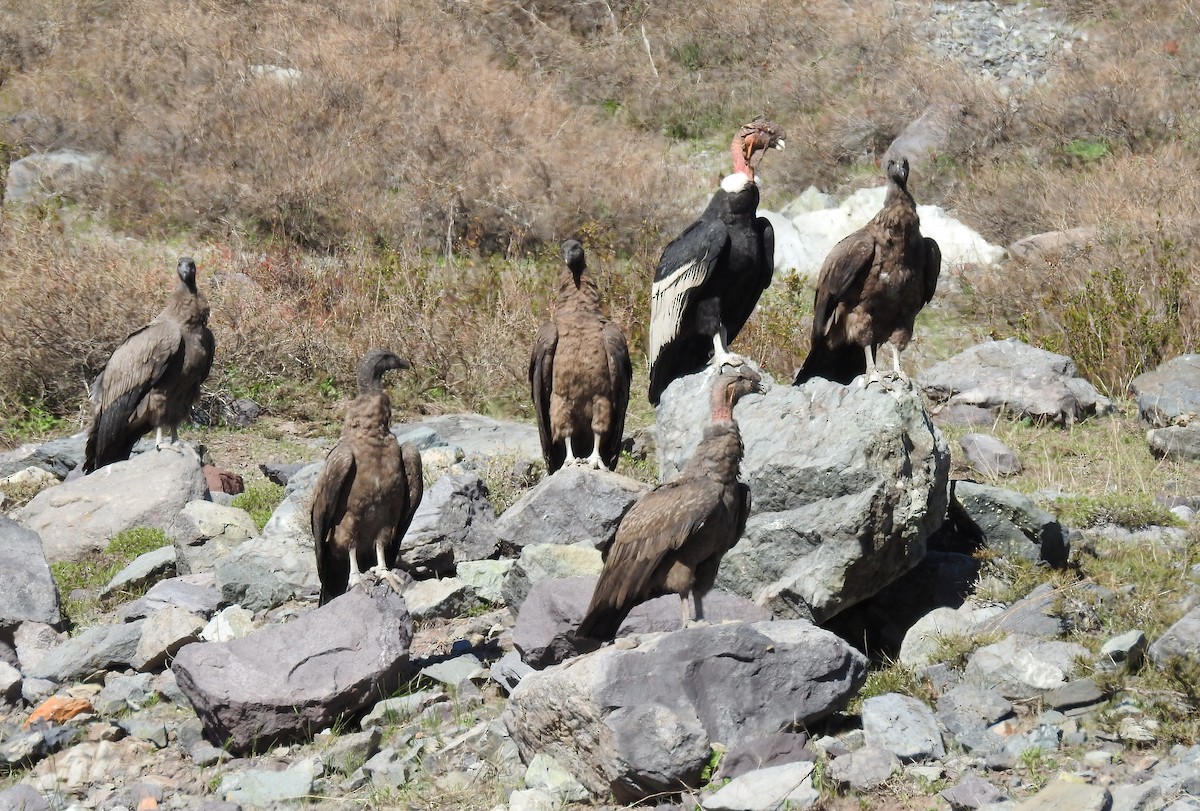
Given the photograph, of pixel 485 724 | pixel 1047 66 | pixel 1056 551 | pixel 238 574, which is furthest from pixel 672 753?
pixel 1047 66

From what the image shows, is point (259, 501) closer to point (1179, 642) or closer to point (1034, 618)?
point (1034, 618)

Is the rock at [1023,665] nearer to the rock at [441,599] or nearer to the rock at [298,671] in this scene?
the rock at [298,671]

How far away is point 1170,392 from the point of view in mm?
10273

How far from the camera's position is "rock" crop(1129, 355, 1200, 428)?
988 centimetres

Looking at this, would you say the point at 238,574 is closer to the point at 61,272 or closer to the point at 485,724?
the point at 485,724

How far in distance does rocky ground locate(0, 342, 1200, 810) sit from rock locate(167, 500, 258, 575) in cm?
3

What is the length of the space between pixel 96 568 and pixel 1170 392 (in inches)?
325

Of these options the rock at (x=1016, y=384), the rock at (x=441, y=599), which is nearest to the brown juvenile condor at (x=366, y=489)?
the rock at (x=441, y=599)

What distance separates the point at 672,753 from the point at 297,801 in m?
1.61

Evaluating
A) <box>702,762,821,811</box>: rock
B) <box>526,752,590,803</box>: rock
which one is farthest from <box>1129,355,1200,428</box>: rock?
<box>526,752,590,803</box>: rock

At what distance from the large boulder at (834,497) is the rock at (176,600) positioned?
123 inches

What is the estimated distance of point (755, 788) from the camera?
4891mm

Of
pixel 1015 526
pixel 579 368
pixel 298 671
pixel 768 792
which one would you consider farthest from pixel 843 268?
pixel 298 671

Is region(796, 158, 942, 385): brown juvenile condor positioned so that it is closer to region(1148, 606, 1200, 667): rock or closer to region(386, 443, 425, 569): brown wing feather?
region(1148, 606, 1200, 667): rock
